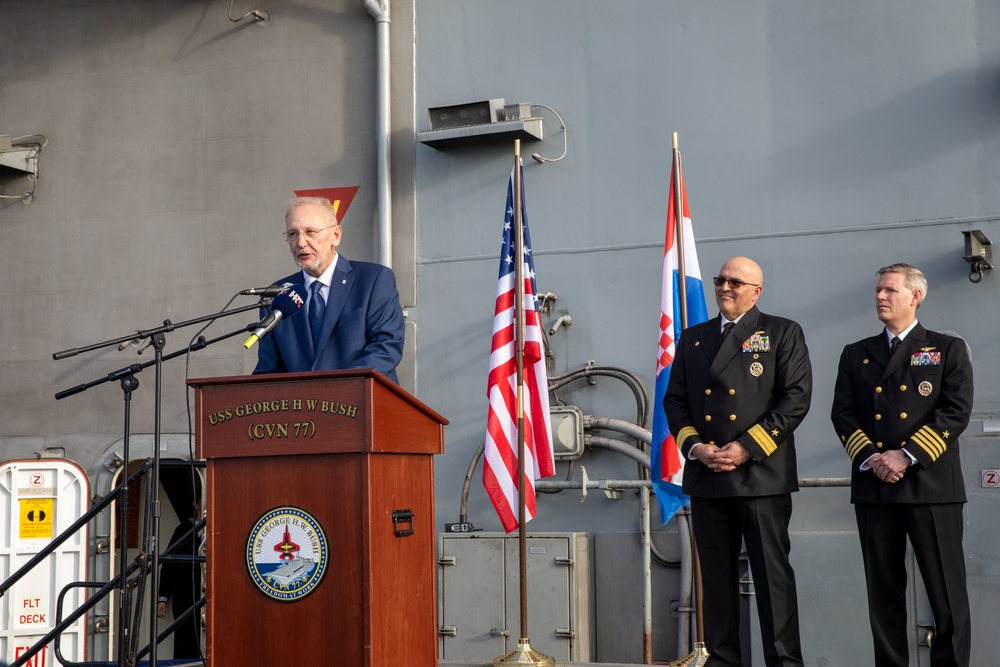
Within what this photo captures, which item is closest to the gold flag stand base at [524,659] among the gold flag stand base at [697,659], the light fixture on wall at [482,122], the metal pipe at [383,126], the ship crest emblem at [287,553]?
the gold flag stand base at [697,659]

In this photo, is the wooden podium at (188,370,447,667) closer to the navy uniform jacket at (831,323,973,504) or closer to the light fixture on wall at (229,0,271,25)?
the navy uniform jacket at (831,323,973,504)

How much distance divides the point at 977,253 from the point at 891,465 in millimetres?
2888

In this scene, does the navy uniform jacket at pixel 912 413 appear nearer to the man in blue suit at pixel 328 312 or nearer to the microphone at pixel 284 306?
the man in blue suit at pixel 328 312

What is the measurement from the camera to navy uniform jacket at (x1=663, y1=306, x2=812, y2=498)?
4285 millimetres

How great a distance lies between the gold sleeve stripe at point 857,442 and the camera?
446 cm

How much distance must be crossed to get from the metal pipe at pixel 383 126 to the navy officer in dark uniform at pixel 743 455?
3.93 m

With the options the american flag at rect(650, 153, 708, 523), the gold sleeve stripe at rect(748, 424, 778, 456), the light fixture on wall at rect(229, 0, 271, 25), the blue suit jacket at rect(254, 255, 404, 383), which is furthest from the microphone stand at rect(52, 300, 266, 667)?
the light fixture on wall at rect(229, 0, 271, 25)

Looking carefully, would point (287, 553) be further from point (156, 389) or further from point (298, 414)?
point (156, 389)

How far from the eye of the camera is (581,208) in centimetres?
778

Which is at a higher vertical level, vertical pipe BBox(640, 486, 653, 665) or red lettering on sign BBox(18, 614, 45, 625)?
vertical pipe BBox(640, 486, 653, 665)

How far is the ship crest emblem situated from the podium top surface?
21 centimetres

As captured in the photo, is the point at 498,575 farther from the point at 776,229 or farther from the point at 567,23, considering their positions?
the point at 567,23

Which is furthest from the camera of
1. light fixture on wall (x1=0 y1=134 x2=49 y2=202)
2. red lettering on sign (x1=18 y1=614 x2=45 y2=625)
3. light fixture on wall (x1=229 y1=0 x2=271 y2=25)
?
light fixture on wall (x1=0 y1=134 x2=49 y2=202)

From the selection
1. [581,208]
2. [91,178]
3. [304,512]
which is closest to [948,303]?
[581,208]
